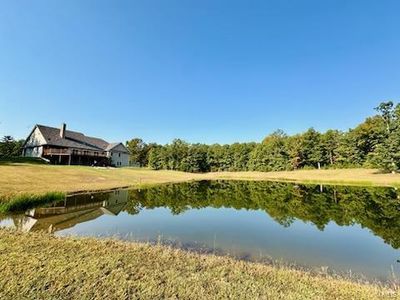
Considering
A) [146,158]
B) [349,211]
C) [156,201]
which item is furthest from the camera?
[146,158]

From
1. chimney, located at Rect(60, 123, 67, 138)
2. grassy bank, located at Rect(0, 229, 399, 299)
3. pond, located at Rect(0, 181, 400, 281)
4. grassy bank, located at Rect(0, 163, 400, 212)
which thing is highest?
chimney, located at Rect(60, 123, 67, 138)

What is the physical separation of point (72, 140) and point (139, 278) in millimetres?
58690

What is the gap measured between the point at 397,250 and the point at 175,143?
76737mm

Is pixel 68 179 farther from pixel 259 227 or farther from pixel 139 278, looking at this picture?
pixel 139 278

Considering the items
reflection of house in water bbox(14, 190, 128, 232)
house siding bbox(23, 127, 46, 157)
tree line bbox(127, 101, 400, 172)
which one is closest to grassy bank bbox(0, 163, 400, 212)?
reflection of house in water bbox(14, 190, 128, 232)

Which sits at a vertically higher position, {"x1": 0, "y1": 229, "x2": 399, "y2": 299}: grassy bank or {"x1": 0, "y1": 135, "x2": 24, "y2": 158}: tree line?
{"x1": 0, "y1": 135, "x2": 24, "y2": 158}: tree line

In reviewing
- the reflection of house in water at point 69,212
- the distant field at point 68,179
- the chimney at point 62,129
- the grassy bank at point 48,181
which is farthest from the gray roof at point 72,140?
the reflection of house in water at point 69,212

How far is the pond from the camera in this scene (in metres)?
→ 10.4

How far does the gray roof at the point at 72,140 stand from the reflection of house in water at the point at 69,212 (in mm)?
33998

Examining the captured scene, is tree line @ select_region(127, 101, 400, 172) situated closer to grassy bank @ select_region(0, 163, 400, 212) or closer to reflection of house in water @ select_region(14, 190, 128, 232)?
grassy bank @ select_region(0, 163, 400, 212)

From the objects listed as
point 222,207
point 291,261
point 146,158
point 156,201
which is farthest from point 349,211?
point 146,158

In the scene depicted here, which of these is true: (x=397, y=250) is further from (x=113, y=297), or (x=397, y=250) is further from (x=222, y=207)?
(x=222, y=207)

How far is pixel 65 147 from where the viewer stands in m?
54.4

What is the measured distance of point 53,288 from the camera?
5.37 metres
